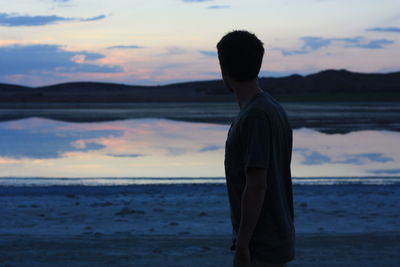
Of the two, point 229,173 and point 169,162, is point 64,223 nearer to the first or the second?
point 229,173

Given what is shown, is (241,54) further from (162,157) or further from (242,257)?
(162,157)

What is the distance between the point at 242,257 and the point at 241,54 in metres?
0.87

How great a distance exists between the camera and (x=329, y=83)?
147m

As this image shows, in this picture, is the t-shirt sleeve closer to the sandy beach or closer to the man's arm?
the man's arm

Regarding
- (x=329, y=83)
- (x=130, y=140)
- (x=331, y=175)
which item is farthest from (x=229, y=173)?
(x=329, y=83)

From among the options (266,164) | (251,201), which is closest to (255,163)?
(266,164)

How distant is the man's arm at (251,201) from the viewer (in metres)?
2.59

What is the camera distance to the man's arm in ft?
8.48

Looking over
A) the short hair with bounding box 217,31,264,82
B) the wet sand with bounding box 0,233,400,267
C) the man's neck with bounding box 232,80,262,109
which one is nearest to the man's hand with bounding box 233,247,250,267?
the man's neck with bounding box 232,80,262,109

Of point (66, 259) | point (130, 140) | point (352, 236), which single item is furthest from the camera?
point (130, 140)

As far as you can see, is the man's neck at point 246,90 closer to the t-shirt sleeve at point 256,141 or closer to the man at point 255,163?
the man at point 255,163

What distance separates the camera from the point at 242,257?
8.68 ft

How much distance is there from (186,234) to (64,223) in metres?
1.74

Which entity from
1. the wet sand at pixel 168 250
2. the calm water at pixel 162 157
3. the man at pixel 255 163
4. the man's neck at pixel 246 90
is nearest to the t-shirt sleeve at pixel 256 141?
the man at pixel 255 163
